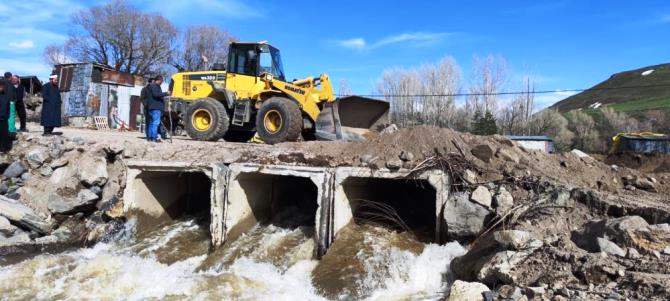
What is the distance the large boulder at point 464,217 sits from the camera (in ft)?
22.1

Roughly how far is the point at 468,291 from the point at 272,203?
531cm

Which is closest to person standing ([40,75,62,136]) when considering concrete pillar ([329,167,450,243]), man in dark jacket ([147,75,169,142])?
man in dark jacket ([147,75,169,142])

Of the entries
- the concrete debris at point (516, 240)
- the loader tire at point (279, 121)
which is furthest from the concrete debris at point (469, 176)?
the loader tire at point (279, 121)

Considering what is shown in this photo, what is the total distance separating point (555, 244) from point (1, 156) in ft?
33.0

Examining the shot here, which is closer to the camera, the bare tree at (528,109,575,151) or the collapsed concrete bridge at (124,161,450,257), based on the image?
the collapsed concrete bridge at (124,161,450,257)

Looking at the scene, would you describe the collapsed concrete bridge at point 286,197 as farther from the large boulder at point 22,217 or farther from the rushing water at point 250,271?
the large boulder at point 22,217

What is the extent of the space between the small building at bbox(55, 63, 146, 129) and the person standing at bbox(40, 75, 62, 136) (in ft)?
38.6

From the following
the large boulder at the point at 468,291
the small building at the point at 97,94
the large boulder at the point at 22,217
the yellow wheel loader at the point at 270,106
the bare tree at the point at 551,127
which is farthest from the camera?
the bare tree at the point at 551,127

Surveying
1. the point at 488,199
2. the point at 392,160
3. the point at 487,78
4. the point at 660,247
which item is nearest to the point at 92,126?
the point at 392,160

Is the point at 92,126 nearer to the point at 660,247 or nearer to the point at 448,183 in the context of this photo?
the point at 448,183

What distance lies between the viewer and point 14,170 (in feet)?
31.4

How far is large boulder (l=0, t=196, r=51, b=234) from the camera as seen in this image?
28.0 feet

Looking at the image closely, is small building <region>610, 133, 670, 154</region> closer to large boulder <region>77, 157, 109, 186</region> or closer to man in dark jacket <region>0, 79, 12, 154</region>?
large boulder <region>77, 157, 109, 186</region>

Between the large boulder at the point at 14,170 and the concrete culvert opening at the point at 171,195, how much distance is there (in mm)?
2325
